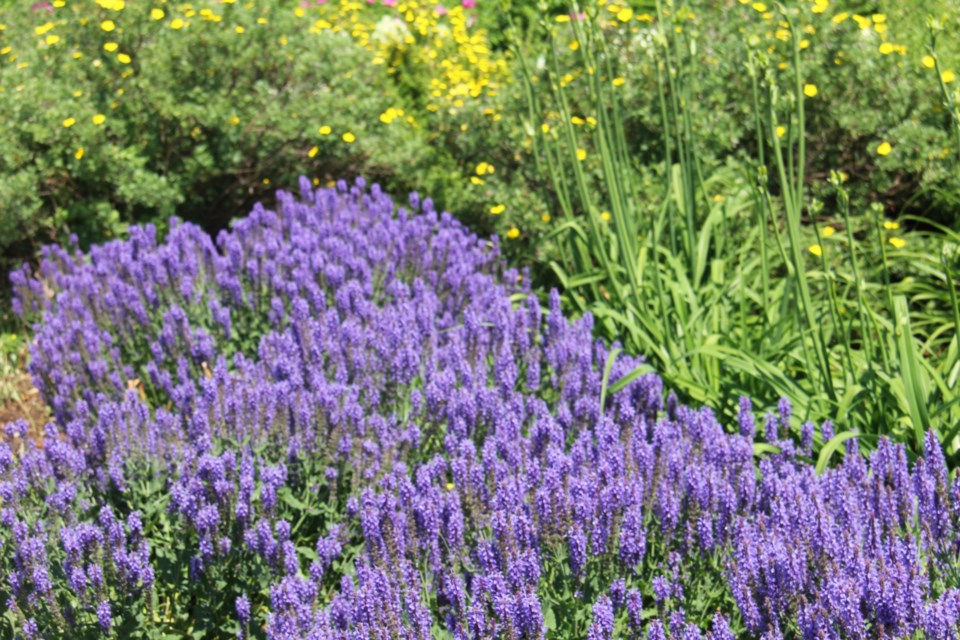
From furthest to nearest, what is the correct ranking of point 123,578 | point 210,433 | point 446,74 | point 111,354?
point 446,74 < point 111,354 < point 210,433 < point 123,578

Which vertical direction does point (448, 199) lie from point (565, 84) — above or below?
below

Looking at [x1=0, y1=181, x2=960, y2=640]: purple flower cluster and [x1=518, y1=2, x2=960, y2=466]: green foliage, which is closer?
[x1=0, y1=181, x2=960, y2=640]: purple flower cluster

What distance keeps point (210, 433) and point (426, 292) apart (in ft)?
4.77

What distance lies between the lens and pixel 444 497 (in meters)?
3.52

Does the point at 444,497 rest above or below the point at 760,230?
below

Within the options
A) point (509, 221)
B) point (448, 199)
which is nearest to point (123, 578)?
point (509, 221)

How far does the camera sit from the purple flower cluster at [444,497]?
3061 millimetres

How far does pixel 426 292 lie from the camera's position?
527cm

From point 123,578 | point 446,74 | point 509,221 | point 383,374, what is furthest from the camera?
point 446,74

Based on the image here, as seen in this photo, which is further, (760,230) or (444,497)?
(760,230)

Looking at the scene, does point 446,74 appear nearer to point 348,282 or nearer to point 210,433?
point 348,282

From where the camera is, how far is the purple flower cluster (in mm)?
3061

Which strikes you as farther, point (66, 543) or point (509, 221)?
point (509, 221)

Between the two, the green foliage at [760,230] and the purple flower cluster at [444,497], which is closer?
the purple flower cluster at [444,497]
